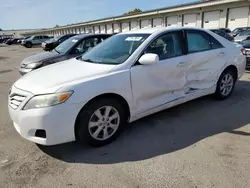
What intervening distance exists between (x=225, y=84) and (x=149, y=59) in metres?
2.34

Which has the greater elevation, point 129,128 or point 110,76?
point 110,76

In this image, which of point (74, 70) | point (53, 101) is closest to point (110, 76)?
point (74, 70)

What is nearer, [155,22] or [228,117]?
[228,117]

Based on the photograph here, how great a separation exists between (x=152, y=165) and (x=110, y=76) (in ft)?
4.09

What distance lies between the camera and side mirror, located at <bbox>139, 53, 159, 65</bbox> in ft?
10.4

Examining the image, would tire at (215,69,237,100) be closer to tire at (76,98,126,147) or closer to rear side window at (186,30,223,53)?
rear side window at (186,30,223,53)

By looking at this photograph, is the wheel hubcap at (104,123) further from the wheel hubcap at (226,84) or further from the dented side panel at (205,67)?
the wheel hubcap at (226,84)

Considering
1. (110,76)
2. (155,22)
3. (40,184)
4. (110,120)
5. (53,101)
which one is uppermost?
(155,22)

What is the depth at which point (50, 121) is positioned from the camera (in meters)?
2.63

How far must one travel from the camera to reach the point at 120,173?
256cm

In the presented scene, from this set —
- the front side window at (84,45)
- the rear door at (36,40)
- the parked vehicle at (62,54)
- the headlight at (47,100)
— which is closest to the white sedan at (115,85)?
the headlight at (47,100)

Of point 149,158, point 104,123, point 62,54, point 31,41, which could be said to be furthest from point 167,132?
point 31,41

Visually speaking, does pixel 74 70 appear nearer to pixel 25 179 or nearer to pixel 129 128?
pixel 129 128

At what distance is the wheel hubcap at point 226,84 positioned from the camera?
4633 mm
